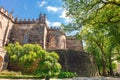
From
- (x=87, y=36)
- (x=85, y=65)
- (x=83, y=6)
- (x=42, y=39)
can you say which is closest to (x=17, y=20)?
(x=42, y=39)

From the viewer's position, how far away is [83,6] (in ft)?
49.7

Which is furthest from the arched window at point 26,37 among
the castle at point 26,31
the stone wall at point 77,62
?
the stone wall at point 77,62

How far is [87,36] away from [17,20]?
1646 cm

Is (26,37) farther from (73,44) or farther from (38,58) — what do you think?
(38,58)

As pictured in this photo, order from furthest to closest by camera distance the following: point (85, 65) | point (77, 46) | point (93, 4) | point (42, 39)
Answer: point (77, 46)
point (42, 39)
point (85, 65)
point (93, 4)

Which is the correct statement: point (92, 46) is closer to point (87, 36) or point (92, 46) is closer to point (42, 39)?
point (87, 36)

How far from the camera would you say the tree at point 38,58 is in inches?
658

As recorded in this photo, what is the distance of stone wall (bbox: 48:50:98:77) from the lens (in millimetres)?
28672

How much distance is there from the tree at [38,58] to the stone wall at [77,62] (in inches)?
273

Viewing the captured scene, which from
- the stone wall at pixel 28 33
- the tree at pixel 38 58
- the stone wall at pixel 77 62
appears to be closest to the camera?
the tree at pixel 38 58

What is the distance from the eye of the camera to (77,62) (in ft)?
96.2

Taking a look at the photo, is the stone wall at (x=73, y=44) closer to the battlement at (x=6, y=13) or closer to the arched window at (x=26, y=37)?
the arched window at (x=26, y=37)

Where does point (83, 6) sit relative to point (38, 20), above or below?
below

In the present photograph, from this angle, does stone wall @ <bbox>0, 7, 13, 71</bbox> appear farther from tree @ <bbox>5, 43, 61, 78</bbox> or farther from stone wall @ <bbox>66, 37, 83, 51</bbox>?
stone wall @ <bbox>66, 37, 83, 51</bbox>
